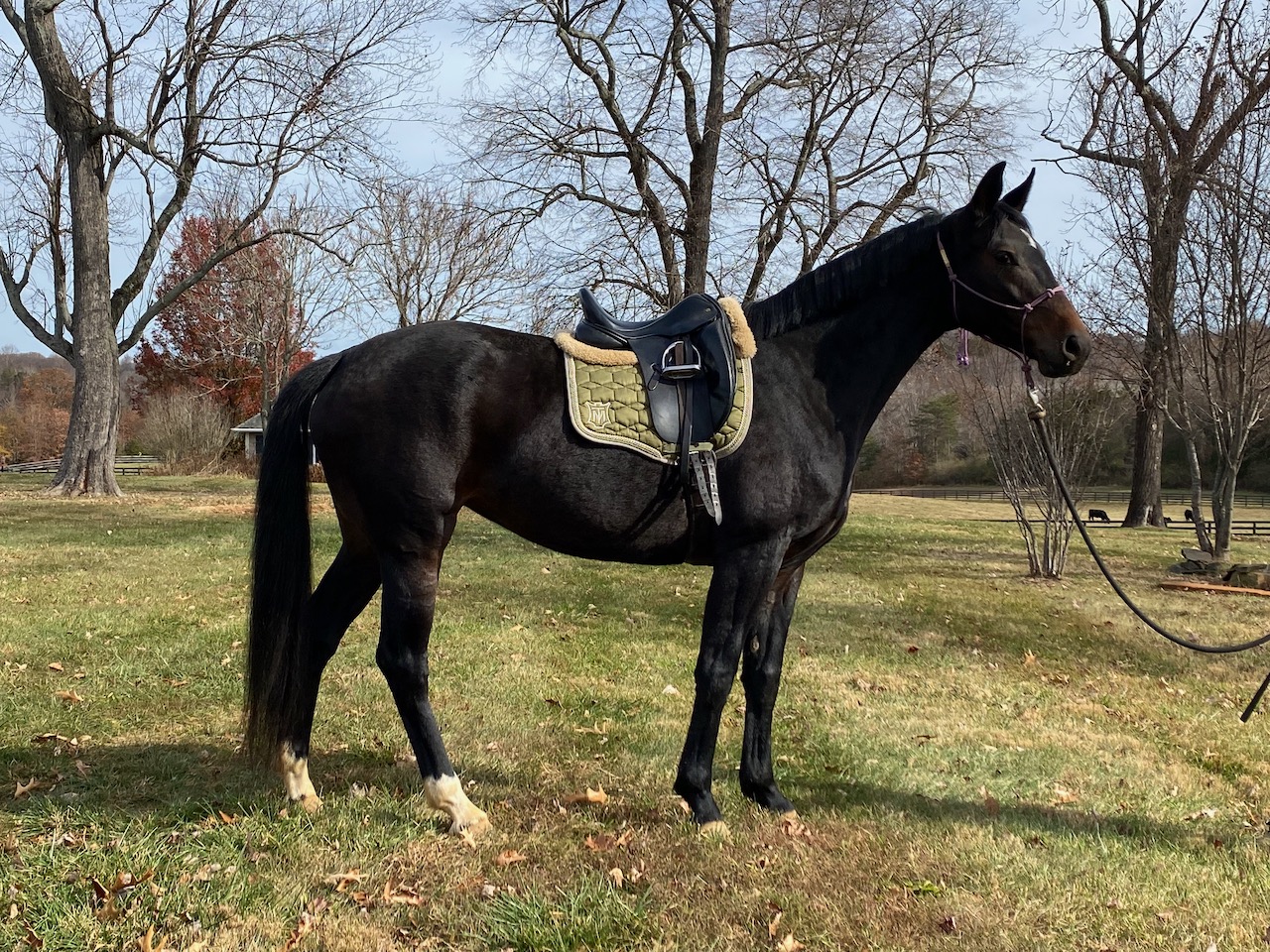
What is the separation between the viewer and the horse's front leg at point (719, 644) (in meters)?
3.30

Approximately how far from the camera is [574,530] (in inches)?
133

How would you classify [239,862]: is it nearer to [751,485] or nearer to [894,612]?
[751,485]

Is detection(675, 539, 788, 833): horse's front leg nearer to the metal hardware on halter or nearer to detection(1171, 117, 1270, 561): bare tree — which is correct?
the metal hardware on halter

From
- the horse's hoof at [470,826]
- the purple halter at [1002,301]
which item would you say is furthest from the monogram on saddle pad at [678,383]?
the horse's hoof at [470,826]

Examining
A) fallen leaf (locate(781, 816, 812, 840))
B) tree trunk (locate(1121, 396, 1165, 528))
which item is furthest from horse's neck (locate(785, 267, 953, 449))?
tree trunk (locate(1121, 396, 1165, 528))

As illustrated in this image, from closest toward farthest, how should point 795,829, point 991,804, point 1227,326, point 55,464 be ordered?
point 795,829
point 991,804
point 1227,326
point 55,464

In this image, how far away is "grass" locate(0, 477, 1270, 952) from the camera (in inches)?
107

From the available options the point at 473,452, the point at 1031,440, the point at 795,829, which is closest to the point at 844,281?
the point at 473,452

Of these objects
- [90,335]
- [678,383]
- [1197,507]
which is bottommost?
[1197,507]

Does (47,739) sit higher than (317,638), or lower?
lower

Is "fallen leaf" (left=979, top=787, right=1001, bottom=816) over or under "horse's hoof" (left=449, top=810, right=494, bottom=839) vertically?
over

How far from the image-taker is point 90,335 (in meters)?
16.9

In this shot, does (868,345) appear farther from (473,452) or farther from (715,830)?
(715,830)

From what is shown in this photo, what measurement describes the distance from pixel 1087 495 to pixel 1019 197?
3882cm
